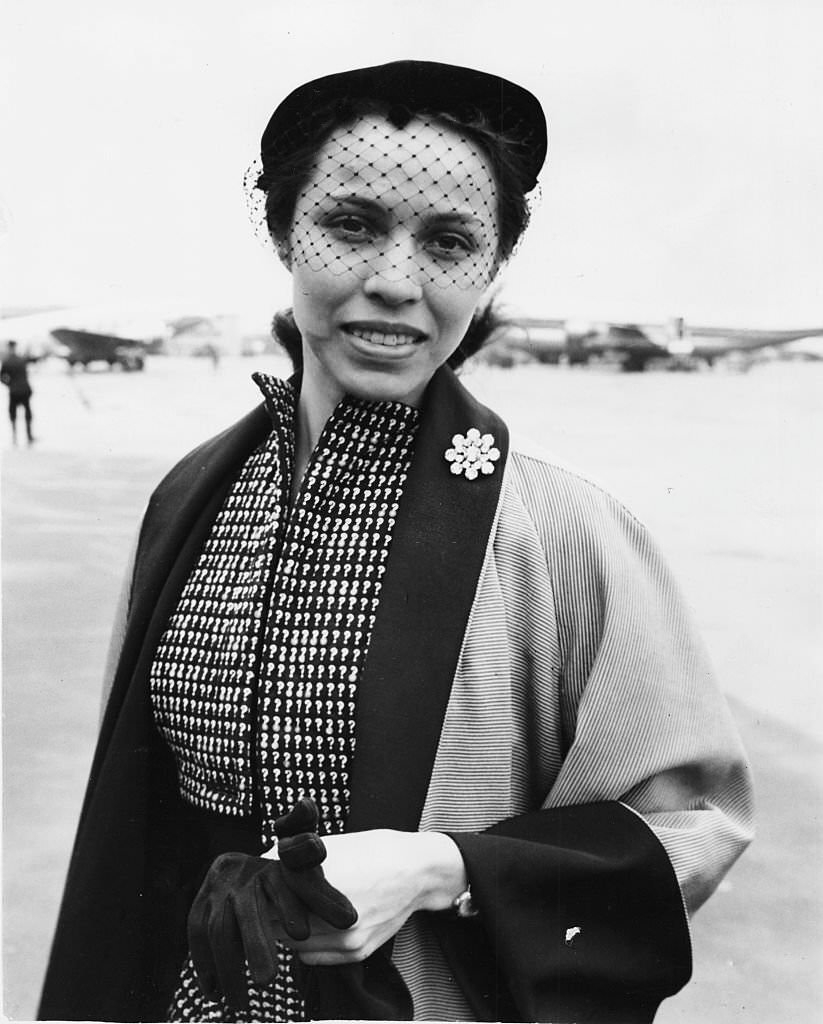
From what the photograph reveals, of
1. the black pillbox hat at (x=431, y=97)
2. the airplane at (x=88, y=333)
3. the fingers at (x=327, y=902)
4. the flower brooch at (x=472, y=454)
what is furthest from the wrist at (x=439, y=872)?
the airplane at (x=88, y=333)

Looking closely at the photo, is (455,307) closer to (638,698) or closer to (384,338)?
(384,338)

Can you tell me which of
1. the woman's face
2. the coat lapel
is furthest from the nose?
the coat lapel

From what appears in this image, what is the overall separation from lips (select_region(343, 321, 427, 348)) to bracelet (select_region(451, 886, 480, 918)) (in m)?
0.69

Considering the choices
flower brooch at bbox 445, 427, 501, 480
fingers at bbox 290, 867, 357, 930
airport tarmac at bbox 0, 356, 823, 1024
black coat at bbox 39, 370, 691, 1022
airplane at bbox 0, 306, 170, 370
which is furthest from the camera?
airplane at bbox 0, 306, 170, 370

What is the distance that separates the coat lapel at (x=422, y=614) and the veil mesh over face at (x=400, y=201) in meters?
0.16

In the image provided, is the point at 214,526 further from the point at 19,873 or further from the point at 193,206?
the point at 19,873

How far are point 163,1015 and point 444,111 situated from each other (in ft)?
4.14

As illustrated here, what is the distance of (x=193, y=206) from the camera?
1.91m

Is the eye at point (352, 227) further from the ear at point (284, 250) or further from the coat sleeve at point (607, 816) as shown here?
the coat sleeve at point (607, 816)

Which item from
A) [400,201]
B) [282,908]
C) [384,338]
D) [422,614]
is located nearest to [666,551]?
[422,614]

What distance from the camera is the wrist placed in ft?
4.69

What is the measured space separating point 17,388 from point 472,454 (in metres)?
0.92

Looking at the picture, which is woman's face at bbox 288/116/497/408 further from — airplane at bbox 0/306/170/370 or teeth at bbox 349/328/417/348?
airplane at bbox 0/306/170/370

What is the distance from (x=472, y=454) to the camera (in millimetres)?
1585
